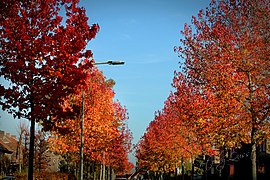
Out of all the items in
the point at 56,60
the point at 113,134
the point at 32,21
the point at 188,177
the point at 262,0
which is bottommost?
the point at 188,177

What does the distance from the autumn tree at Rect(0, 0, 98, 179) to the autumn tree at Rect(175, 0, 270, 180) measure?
8076 millimetres

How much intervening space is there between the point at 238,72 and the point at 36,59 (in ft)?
34.5

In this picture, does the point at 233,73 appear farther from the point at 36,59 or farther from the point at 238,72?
the point at 36,59

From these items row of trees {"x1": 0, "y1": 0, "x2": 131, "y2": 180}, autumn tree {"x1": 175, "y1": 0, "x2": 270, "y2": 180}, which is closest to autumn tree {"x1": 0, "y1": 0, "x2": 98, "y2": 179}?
row of trees {"x1": 0, "y1": 0, "x2": 131, "y2": 180}

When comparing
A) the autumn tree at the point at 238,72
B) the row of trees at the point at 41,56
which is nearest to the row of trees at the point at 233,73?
the autumn tree at the point at 238,72

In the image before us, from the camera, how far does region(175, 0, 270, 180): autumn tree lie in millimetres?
19641

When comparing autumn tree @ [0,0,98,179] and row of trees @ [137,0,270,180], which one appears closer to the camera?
autumn tree @ [0,0,98,179]

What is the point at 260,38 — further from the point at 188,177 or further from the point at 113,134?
the point at 188,177

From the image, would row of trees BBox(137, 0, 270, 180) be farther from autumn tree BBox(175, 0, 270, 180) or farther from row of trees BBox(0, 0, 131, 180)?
row of trees BBox(0, 0, 131, 180)

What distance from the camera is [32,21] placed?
14.8 metres

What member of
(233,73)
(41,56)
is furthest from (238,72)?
(41,56)

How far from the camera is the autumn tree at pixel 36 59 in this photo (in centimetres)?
1420

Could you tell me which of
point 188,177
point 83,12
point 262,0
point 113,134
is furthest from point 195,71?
point 188,177

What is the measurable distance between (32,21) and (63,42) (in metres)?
1.37
